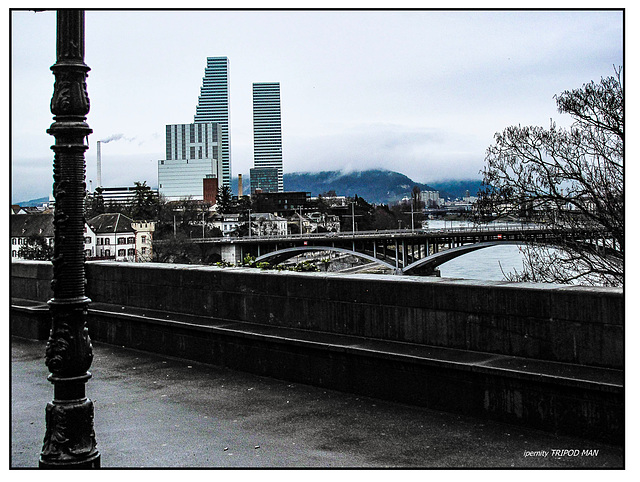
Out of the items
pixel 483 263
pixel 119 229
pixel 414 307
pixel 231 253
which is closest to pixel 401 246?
pixel 483 263

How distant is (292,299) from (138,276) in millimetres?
3133

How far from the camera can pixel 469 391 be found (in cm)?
608

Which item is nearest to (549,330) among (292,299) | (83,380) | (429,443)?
(429,443)

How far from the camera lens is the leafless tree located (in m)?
16.7

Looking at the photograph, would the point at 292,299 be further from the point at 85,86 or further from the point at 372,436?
the point at 85,86

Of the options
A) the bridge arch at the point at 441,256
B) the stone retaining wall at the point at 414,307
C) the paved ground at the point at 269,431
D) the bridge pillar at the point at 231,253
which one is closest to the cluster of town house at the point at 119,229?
the paved ground at the point at 269,431

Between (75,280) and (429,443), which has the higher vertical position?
(75,280)

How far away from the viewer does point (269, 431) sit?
6.01 m

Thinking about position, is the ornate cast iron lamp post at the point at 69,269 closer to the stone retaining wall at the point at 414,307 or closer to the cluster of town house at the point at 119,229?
the cluster of town house at the point at 119,229

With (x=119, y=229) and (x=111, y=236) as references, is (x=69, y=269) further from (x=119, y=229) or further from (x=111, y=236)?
(x=119, y=229)

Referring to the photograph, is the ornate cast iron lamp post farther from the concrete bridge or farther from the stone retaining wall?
the concrete bridge

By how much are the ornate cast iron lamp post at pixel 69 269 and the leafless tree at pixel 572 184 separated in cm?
1267

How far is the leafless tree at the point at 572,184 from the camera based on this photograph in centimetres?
1667

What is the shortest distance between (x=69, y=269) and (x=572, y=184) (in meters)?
16.7
